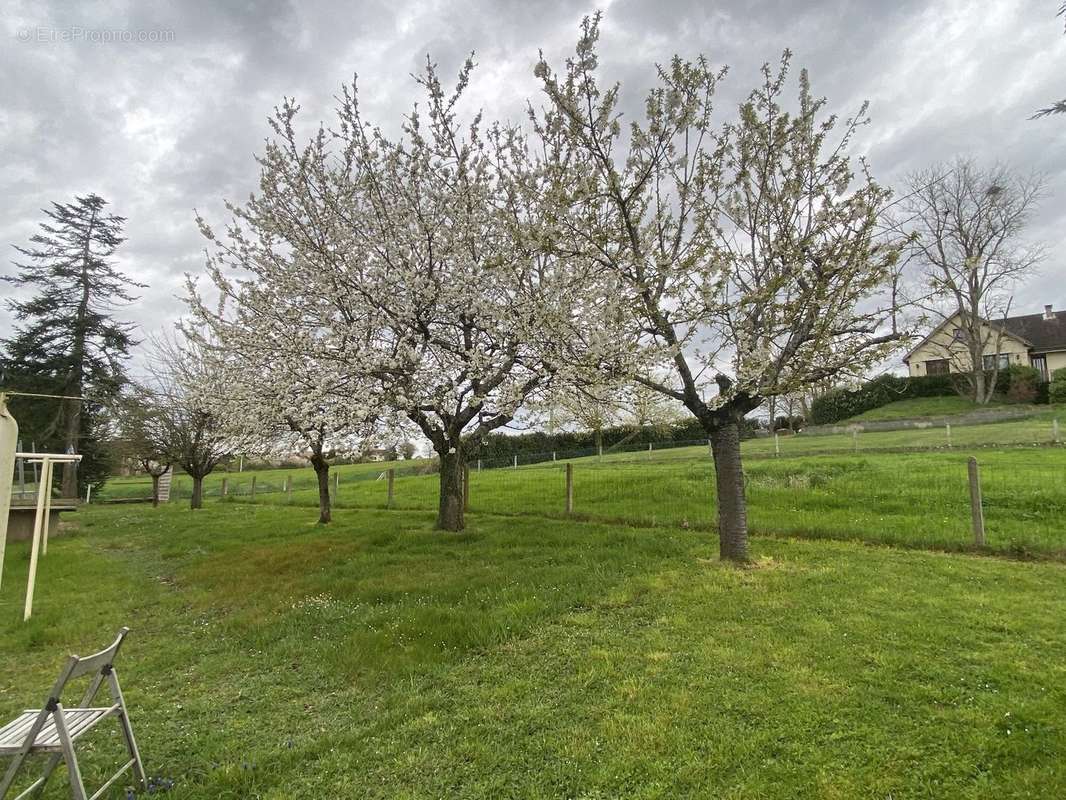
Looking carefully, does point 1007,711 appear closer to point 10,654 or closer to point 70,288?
point 10,654

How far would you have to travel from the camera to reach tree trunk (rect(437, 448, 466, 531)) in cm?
1137

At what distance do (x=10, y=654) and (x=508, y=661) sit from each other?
5.61 m

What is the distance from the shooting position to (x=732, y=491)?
7742 mm

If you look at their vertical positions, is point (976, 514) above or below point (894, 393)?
below

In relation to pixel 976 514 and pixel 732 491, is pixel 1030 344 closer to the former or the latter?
pixel 976 514

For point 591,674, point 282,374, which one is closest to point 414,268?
point 282,374

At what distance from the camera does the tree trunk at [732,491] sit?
7.73m

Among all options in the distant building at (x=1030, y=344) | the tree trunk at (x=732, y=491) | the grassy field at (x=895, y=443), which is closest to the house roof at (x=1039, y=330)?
the distant building at (x=1030, y=344)

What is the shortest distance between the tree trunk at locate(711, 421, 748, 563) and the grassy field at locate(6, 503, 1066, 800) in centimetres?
39

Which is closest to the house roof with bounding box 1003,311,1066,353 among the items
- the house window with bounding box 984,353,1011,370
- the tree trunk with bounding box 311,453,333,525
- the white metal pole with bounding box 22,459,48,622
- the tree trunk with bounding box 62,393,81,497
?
the house window with bounding box 984,353,1011,370

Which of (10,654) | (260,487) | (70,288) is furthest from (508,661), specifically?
(70,288)

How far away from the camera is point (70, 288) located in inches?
1193

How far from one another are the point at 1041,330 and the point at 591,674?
4906cm

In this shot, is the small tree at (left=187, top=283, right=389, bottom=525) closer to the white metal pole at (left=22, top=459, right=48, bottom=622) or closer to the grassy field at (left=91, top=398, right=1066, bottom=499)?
the white metal pole at (left=22, top=459, right=48, bottom=622)
